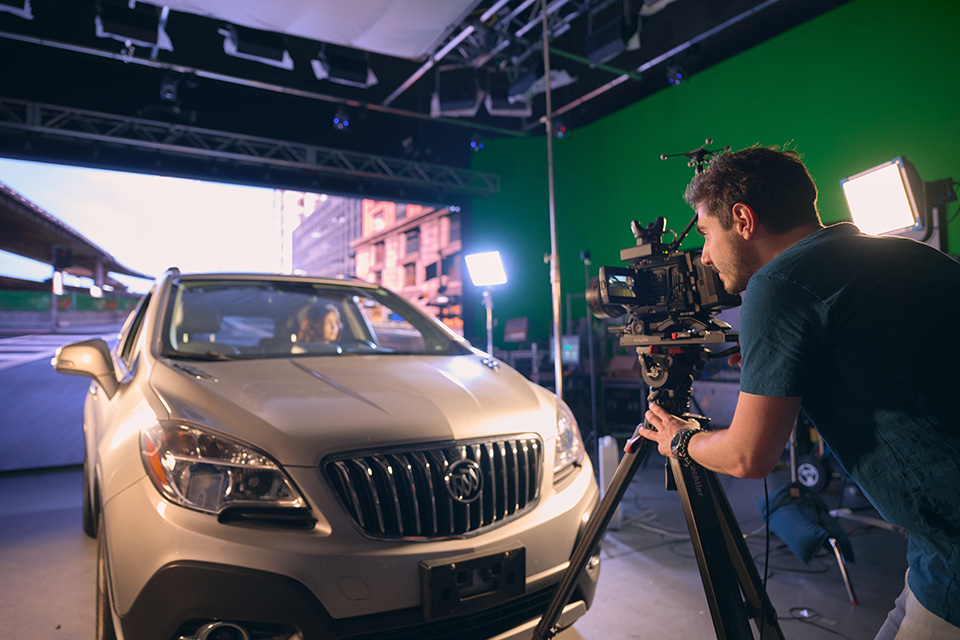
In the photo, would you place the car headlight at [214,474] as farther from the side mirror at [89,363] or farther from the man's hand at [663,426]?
the man's hand at [663,426]

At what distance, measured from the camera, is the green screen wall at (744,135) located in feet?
16.2

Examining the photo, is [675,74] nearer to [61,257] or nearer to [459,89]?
[459,89]

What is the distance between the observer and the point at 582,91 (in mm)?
8000

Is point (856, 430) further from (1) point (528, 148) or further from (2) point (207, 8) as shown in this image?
(1) point (528, 148)

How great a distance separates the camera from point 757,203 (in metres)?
1.05

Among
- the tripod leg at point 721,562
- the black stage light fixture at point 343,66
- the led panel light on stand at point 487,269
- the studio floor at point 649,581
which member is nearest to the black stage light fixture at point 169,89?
the black stage light fixture at point 343,66

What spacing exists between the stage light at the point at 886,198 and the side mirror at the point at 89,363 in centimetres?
404

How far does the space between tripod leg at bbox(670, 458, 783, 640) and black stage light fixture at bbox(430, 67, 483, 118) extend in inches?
242

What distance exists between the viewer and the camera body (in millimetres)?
1327

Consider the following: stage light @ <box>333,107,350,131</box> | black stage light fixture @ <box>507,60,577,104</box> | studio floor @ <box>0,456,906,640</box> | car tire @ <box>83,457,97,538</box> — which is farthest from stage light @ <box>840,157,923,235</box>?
stage light @ <box>333,107,350,131</box>

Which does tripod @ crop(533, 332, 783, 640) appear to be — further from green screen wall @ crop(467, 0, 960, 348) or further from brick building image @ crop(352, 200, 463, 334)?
brick building image @ crop(352, 200, 463, 334)

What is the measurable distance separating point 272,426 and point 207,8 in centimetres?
443

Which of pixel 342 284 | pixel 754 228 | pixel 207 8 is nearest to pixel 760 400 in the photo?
pixel 754 228

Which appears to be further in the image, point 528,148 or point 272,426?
point 528,148
